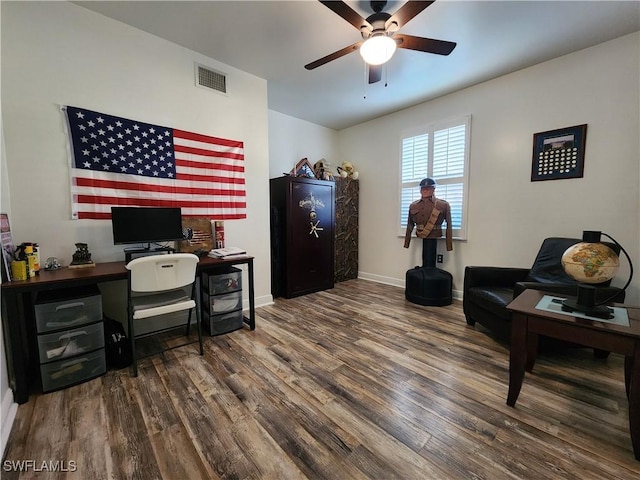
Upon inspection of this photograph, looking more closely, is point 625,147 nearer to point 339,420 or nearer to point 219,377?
point 339,420

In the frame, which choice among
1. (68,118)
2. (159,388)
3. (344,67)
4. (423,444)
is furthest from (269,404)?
(344,67)

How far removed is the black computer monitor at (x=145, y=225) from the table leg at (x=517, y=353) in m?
2.71

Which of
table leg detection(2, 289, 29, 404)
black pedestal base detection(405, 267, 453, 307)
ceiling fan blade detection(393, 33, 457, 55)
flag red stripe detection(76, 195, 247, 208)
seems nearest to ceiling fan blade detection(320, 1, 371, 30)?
ceiling fan blade detection(393, 33, 457, 55)

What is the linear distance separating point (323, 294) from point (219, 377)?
223cm

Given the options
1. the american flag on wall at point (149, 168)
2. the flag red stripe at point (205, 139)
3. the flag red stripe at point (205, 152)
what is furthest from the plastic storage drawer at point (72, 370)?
the flag red stripe at point (205, 139)

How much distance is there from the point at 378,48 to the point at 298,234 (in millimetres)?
2453

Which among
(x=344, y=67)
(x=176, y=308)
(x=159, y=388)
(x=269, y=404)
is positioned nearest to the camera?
(x=269, y=404)

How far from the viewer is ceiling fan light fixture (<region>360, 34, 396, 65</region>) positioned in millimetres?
1951

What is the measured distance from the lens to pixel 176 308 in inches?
83.7

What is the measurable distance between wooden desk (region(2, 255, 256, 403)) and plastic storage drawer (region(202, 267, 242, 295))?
715 mm

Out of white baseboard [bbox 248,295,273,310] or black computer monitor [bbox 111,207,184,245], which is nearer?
black computer monitor [bbox 111,207,184,245]

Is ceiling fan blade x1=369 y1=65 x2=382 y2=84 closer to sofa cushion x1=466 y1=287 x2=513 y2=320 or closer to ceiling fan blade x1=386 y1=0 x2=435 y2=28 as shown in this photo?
ceiling fan blade x1=386 y1=0 x2=435 y2=28

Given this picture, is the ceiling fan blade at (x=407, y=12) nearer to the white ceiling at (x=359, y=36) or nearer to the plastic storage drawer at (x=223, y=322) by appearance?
the white ceiling at (x=359, y=36)

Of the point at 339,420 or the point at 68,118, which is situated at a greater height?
the point at 68,118
